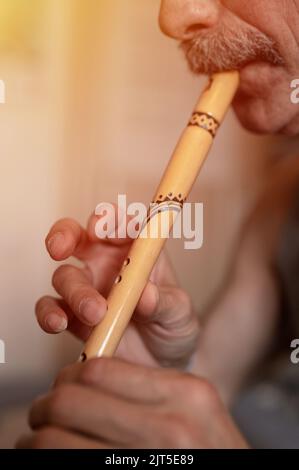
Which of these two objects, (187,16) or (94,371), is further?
(187,16)

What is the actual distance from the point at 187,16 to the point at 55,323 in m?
0.25

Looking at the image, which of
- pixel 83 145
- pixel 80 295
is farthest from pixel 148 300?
pixel 83 145

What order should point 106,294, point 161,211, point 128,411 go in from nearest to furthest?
1. point 128,411
2. point 161,211
3. point 106,294

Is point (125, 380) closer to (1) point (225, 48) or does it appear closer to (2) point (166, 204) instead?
(2) point (166, 204)

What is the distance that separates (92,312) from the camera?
0.40 m

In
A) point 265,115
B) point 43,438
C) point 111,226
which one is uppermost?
point 265,115

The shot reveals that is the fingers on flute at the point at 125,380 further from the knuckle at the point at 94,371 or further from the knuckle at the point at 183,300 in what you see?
the knuckle at the point at 183,300

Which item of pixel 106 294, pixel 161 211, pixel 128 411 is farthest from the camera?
pixel 106 294

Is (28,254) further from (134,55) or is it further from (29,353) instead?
(134,55)

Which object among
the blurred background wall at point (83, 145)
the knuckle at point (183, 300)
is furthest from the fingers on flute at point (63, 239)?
the blurred background wall at point (83, 145)

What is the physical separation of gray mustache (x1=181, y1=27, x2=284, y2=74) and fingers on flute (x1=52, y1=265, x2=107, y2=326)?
0.19m

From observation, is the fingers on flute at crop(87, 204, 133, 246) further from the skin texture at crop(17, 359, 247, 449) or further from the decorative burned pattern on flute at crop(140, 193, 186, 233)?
the skin texture at crop(17, 359, 247, 449)

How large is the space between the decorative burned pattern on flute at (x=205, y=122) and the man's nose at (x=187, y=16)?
0.25 ft

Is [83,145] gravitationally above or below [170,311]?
above
